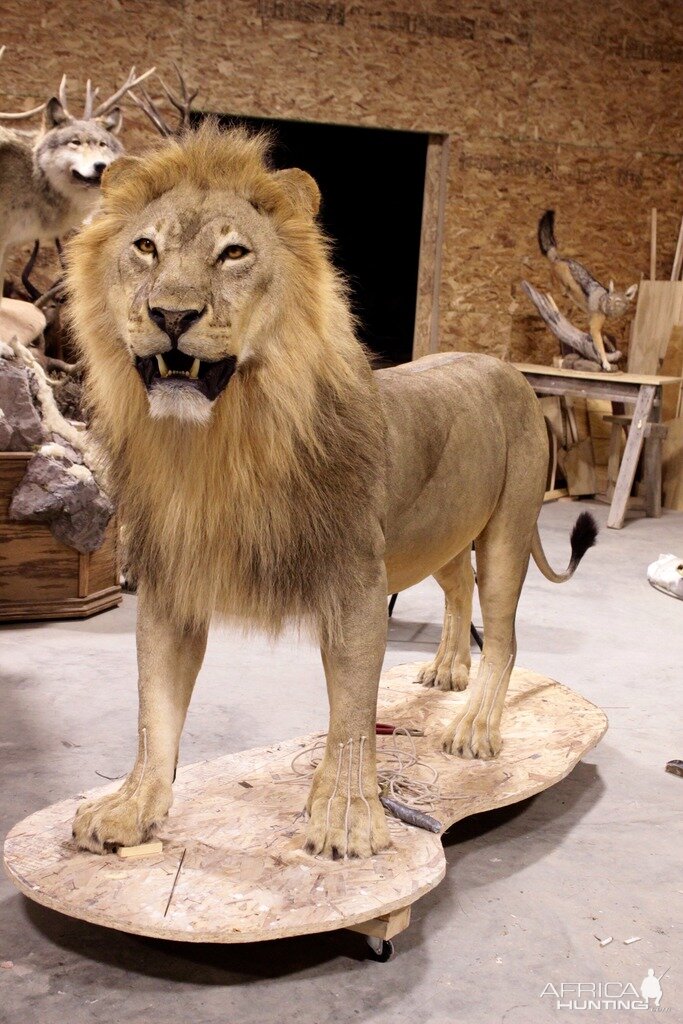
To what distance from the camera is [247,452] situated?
220cm

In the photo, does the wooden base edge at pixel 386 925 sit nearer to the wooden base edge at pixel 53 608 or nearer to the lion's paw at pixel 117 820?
the lion's paw at pixel 117 820

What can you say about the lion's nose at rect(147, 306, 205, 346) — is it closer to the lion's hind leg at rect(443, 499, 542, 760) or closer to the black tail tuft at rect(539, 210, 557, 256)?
the lion's hind leg at rect(443, 499, 542, 760)

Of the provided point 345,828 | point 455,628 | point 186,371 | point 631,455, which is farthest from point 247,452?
point 631,455

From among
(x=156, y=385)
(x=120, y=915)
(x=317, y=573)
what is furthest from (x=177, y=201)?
(x=120, y=915)

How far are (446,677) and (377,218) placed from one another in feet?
25.8

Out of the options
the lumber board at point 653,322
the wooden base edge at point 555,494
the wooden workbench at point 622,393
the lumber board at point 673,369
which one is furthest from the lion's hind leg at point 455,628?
the lumber board at point 653,322

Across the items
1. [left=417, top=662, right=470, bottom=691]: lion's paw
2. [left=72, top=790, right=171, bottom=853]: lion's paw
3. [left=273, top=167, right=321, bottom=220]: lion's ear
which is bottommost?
[left=417, top=662, right=470, bottom=691]: lion's paw

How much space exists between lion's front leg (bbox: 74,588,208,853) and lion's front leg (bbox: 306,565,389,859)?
322mm

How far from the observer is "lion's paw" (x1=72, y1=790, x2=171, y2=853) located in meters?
2.41

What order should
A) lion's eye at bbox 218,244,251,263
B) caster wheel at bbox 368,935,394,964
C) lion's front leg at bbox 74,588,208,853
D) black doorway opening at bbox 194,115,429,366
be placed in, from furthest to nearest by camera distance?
1. black doorway opening at bbox 194,115,429,366
2. lion's front leg at bbox 74,588,208,853
3. caster wheel at bbox 368,935,394,964
4. lion's eye at bbox 218,244,251,263

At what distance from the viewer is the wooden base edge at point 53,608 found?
15.5 feet

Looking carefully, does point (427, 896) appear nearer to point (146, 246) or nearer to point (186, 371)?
point (186, 371)

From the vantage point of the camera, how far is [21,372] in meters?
4.82

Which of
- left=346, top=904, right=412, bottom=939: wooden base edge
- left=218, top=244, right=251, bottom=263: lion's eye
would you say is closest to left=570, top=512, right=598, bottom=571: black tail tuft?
left=346, top=904, right=412, bottom=939: wooden base edge
